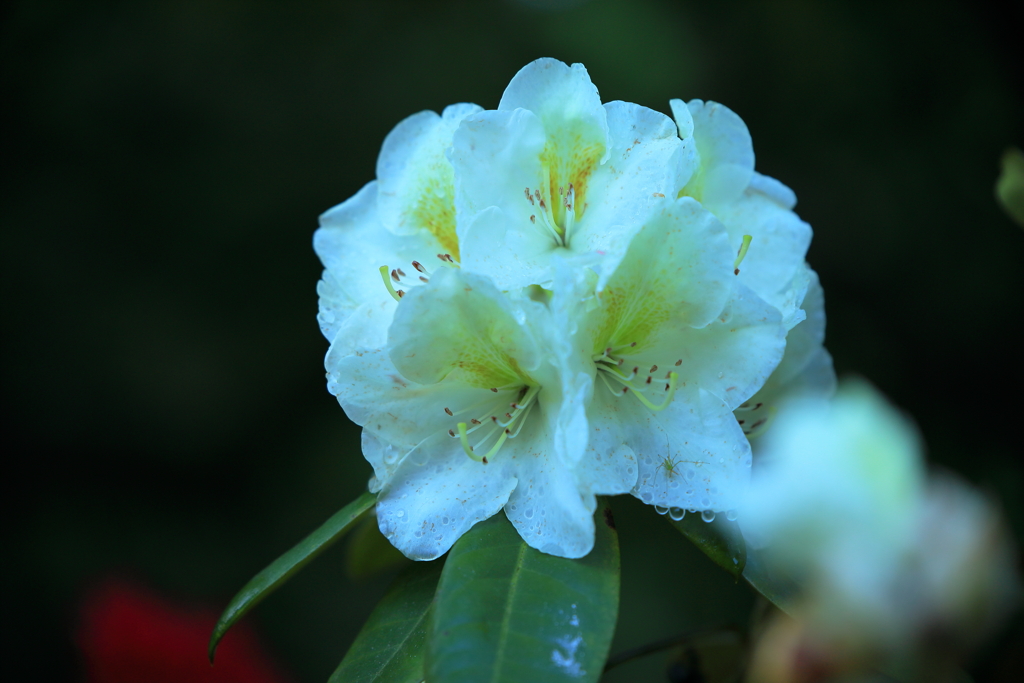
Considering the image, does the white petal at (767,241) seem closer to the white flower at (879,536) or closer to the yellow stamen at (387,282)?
the yellow stamen at (387,282)

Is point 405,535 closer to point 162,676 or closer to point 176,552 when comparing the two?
point 162,676

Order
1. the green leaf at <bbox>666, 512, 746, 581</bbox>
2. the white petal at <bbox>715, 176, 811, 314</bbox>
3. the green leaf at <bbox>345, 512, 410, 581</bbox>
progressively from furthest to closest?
the green leaf at <bbox>345, 512, 410, 581</bbox>, the white petal at <bbox>715, 176, 811, 314</bbox>, the green leaf at <bbox>666, 512, 746, 581</bbox>

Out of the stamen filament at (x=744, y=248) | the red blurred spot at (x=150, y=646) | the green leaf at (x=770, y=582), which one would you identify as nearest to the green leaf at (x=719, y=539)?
the green leaf at (x=770, y=582)

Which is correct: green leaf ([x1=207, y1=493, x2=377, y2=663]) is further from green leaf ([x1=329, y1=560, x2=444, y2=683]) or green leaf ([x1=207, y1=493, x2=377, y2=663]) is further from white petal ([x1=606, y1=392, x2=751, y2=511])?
white petal ([x1=606, y1=392, x2=751, y2=511])

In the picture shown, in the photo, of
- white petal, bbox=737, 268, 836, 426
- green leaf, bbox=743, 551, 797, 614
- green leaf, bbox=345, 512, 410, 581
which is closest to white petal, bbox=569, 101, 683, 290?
white petal, bbox=737, 268, 836, 426

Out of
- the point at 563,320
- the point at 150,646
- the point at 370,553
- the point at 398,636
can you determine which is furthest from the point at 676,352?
the point at 150,646

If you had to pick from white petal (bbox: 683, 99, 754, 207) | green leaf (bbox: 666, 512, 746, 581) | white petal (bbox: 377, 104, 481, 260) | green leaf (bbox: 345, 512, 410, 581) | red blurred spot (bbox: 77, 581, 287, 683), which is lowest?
red blurred spot (bbox: 77, 581, 287, 683)
